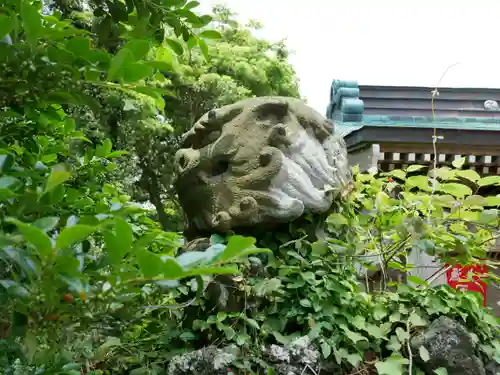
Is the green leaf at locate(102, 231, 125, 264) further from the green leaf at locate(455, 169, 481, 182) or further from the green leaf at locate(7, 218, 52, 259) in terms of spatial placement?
the green leaf at locate(455, 169, 481, 182)

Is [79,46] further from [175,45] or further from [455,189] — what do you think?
[455,189]

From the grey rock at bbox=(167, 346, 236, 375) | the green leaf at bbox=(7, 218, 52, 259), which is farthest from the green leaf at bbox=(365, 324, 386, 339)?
the green leaf at bbox=(7, 218, 52, 259)

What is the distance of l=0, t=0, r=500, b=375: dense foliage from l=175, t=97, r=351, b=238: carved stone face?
0.38ft

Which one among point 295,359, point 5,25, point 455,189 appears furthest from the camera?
point 455,189

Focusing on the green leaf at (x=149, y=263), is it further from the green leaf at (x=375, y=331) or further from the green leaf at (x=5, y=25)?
the green leaf at (x=375, y=331)

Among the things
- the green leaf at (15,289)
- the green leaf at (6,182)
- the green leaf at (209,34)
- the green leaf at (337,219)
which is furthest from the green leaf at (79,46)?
the green leaf at (337,219)

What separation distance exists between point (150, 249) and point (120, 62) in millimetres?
1369

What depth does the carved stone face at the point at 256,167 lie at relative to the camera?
75.1 inches

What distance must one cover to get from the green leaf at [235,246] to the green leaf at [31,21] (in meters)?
0.34

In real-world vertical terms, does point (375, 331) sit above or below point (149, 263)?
below

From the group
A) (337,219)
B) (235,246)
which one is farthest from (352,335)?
(235,246)

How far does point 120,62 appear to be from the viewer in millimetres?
580

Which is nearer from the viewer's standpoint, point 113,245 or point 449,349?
point 113,245

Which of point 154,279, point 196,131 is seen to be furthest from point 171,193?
point 154,279
